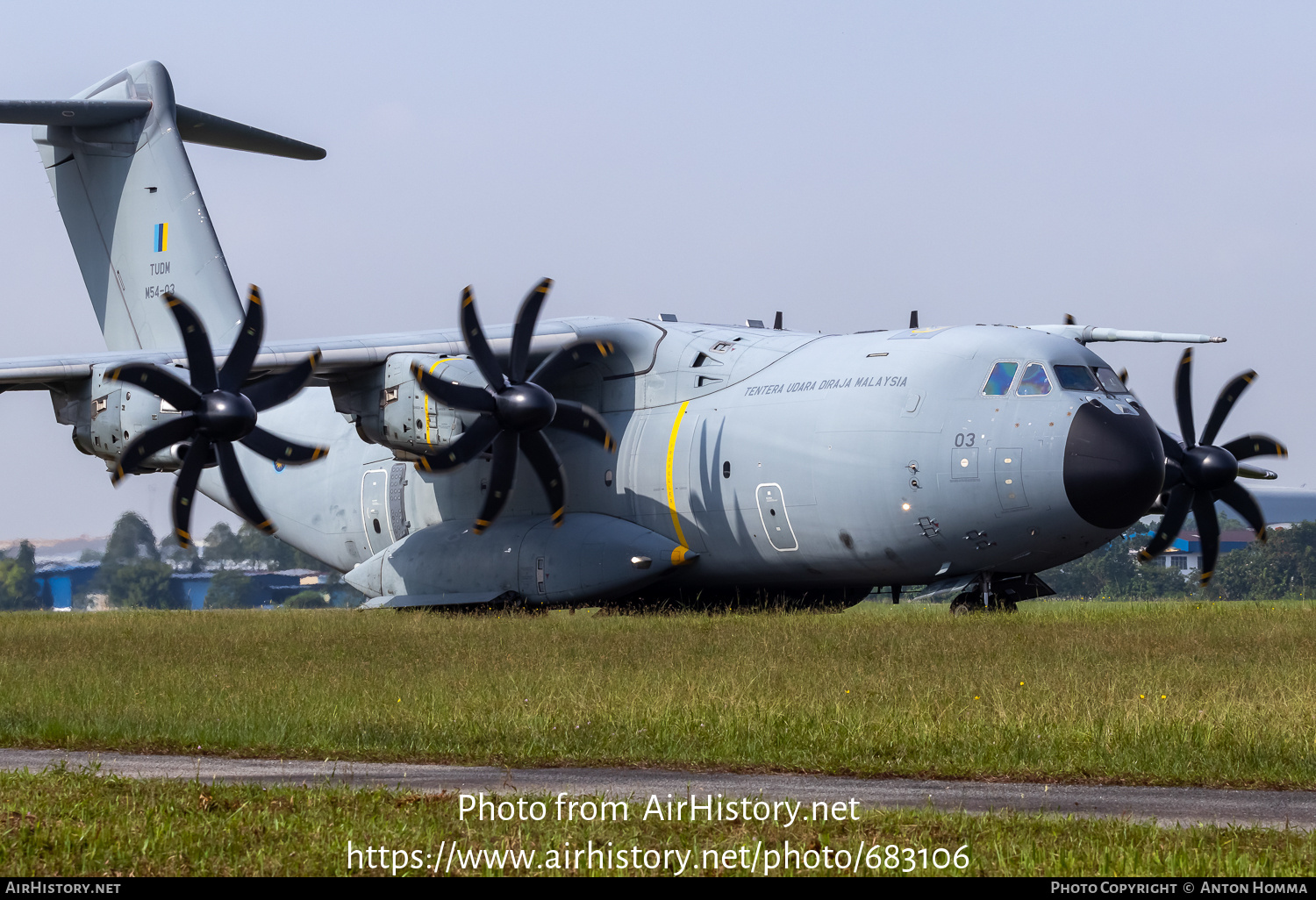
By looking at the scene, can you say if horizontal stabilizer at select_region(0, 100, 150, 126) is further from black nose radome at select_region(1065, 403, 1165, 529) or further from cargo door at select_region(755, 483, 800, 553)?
black nose radome at select_region(1065, 403, 1165, 529)

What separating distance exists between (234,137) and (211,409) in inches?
502

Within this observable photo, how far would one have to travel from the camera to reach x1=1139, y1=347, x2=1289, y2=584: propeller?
24.6 meters

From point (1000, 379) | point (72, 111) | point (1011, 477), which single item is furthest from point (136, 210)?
point (1011, 477)

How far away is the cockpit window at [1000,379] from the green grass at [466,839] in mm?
13442

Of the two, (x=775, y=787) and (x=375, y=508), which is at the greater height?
(x=775, y=787)

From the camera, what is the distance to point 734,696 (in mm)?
13398

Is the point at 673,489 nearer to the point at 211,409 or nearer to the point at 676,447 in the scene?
the point at 676,447

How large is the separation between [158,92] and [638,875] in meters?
27.2

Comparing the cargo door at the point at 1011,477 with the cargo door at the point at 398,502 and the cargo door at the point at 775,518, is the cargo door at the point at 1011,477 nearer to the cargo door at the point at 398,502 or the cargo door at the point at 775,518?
the cargo door at the point at 775,518

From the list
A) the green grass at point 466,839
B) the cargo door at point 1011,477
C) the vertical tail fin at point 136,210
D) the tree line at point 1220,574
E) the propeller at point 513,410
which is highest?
the vertical tail fin at point 136,210

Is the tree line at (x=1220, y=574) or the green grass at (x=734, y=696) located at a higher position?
the green grass at (x=734, y=696)

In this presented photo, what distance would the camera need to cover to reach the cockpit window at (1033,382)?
68.6 feet

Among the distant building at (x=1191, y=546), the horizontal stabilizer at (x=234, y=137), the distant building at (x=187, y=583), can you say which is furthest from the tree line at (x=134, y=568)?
the distant building at (x=1191, y=546)

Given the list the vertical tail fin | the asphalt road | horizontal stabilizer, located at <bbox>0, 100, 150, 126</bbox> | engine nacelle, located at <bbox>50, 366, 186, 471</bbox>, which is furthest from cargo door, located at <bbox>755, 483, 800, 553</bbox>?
horizontal stabilizer, located at <bbox>0, 100, 150, 126</bbox>
